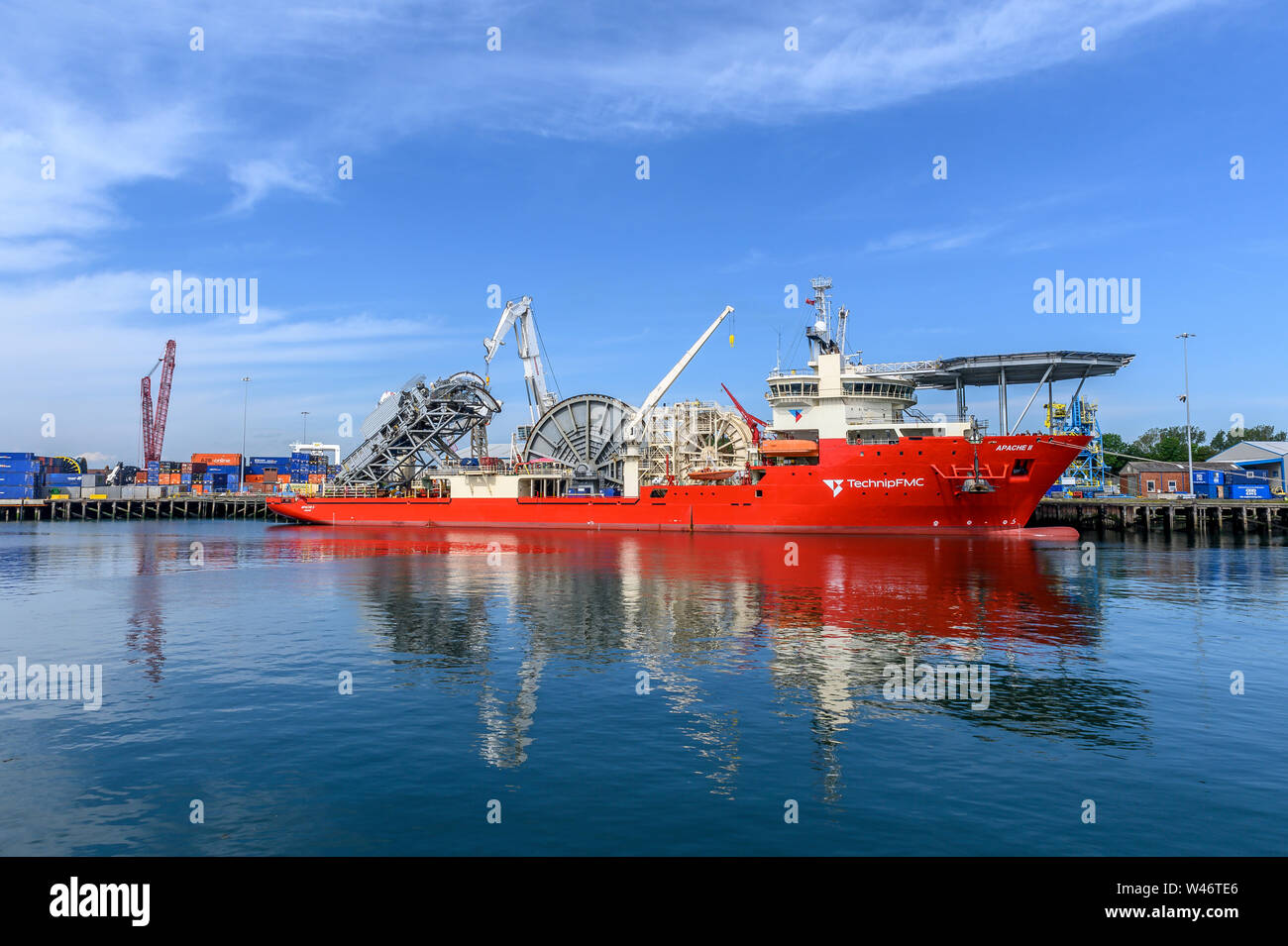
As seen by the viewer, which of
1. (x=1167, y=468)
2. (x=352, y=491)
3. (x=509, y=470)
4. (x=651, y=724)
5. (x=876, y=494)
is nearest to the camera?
(x=651, y=724)

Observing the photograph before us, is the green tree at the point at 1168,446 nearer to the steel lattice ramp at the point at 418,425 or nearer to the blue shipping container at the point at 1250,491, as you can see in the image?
the blue shipping container at the point at 1250,491

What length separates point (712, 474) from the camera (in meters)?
56.0

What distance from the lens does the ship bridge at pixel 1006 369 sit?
5266cm

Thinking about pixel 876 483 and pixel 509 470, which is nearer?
pixel 876 483

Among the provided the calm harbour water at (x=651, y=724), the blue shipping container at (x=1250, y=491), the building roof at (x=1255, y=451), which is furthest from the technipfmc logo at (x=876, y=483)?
the building roof at (x=1255, y=451)

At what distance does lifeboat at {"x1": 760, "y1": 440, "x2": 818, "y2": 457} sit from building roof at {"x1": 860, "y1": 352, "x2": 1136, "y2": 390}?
6.91m

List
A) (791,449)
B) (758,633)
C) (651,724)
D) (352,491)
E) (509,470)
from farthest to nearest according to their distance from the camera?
(352,491), (509,470), (791,449), (758,633), (651,724)

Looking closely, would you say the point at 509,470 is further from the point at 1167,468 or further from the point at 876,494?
the point at 1167,468

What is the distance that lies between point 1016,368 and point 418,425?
5033cm

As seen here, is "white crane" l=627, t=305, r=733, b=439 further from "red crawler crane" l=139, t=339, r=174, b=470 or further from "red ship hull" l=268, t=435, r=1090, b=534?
"red crawler crane" l=139, t=339, r=174, b=470

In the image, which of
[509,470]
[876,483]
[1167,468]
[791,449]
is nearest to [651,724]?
[876,483]

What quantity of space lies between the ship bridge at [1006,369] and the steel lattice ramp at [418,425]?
34.4 meters
